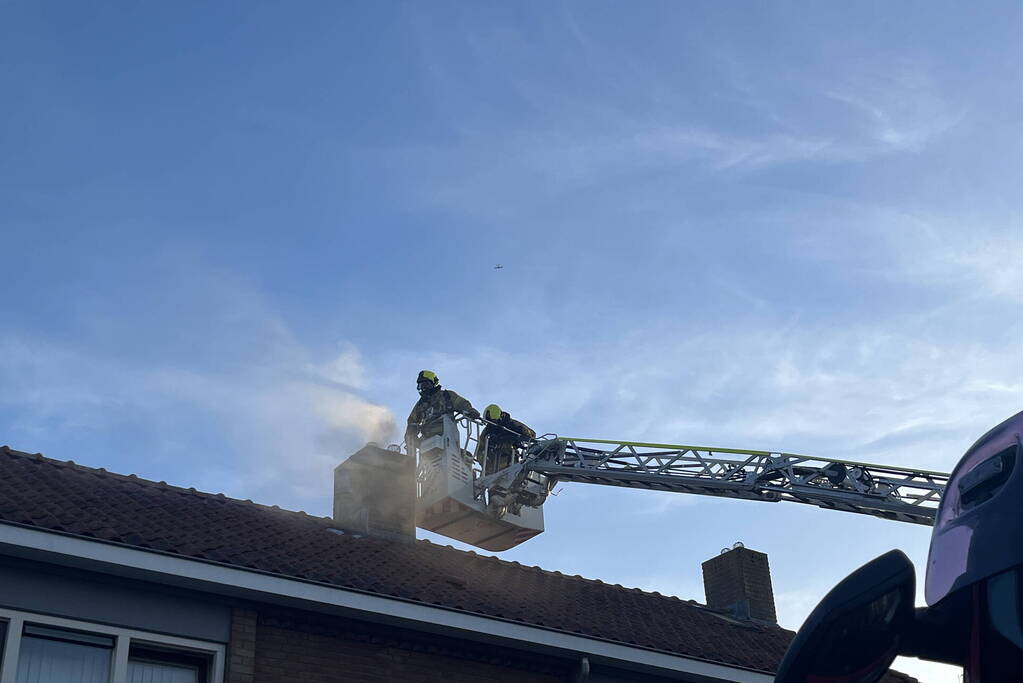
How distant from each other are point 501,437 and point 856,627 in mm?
18416

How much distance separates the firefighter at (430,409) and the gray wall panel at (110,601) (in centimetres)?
1135

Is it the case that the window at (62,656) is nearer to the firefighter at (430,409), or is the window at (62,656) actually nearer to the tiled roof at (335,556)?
the tiled roof at (335,556)

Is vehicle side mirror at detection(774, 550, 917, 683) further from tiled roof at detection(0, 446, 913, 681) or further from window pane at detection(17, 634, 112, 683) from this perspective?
window pane at detection(17, 634, 112, 683)

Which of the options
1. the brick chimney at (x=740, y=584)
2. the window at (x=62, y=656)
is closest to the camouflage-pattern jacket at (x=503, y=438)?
the brick chimney at (x=740, y=584)

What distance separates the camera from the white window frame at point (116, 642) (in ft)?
29.2

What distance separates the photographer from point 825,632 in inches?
132

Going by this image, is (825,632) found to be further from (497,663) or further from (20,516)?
(497,663)

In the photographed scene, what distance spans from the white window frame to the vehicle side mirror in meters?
7.19

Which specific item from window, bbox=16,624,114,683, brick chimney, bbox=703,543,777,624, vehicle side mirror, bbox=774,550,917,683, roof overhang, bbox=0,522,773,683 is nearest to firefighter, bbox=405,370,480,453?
brick chimney, bbox=703,543,777,624

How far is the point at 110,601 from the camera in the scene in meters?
9.62

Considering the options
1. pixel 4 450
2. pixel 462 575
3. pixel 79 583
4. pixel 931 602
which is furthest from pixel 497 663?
pixel 931 602

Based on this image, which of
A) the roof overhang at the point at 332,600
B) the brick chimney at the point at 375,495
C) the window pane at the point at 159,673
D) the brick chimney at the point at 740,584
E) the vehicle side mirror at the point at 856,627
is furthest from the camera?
the brick chimney at the point at 740,584

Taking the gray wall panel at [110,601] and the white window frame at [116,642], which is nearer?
the white window frame at [116,642]

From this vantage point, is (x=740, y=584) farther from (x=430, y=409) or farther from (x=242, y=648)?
(x=242, y=648)
